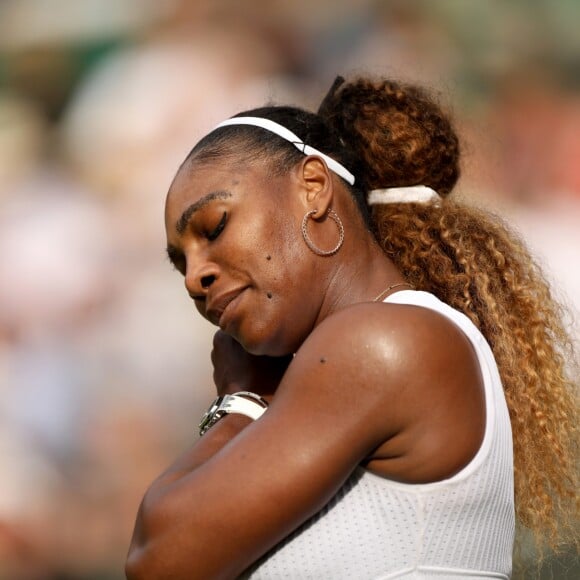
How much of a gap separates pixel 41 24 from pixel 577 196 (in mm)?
2375

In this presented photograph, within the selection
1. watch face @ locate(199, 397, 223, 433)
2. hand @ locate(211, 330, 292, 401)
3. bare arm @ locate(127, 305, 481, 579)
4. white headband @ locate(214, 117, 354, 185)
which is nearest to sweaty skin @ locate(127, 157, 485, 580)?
bare arm @ locate(127, 305, 481, 579)

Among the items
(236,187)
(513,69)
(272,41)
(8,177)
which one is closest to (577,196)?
(513,69)

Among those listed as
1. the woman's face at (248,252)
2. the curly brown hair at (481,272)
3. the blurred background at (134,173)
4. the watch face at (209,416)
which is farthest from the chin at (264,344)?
the blurred background at (134,173)

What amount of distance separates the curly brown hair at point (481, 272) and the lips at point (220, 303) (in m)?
0.29

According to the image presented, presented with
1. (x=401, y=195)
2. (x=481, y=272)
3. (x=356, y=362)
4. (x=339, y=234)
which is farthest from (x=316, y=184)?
(x=356, y=362)

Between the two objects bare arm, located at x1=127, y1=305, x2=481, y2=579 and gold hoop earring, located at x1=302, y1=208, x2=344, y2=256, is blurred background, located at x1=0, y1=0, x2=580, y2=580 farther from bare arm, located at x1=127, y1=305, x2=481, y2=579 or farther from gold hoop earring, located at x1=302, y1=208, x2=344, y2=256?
bare arm, located at x1=127, y1=305, x2=481, y2=579

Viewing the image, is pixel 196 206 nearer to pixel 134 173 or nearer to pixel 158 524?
pixel 158 524

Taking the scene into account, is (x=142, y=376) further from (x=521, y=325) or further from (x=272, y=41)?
(x=521, y=325)

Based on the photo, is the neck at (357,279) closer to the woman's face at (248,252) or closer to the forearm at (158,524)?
the woman's face at (248,252)

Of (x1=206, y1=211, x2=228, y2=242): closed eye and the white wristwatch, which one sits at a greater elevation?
(x1=206, y1=211, x2=228, y2=242): closed eye

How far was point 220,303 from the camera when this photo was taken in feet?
4.84

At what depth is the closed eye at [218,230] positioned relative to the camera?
1.46 m

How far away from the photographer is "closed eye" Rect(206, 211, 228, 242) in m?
1.46

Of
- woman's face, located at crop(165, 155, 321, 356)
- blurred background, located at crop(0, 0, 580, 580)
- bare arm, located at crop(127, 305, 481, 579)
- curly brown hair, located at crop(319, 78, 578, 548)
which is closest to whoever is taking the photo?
bare arm, located at crop(127, 305, 481, 579)
